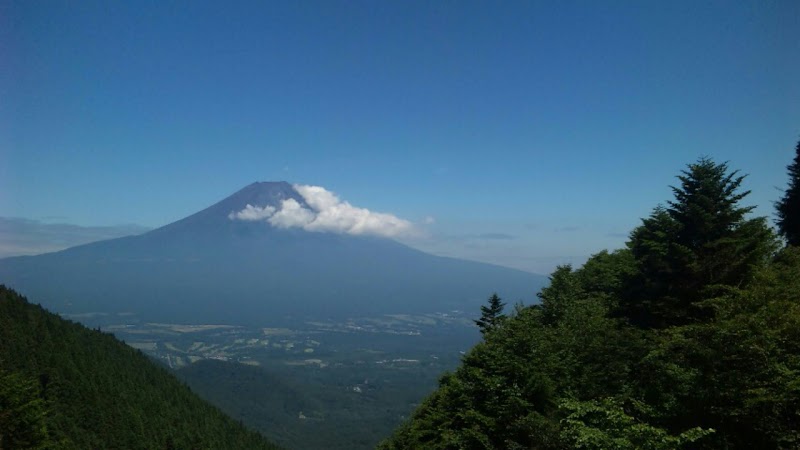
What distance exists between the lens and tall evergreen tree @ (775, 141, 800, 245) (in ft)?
103

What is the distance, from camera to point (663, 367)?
13102 mm

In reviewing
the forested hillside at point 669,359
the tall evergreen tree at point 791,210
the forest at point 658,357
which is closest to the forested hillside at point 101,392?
the forest at point 658,357

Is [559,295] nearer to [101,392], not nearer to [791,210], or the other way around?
[791,210]

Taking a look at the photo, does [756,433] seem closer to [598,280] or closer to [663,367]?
[663,367]

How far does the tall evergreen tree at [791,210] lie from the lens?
31266 millimetres

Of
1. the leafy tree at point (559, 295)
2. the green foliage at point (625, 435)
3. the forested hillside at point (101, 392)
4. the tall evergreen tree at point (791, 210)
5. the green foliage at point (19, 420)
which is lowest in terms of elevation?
the forested hillside at point (101, 392)

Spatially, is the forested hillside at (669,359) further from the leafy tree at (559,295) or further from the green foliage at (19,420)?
the green foliage at (19,420)

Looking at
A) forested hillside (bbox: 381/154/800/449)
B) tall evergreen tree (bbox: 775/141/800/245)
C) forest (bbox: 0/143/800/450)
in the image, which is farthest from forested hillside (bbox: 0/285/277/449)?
tall evergreen tree (bbox: 775/141/800/245)

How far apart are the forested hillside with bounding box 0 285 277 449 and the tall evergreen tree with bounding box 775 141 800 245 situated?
255 ft

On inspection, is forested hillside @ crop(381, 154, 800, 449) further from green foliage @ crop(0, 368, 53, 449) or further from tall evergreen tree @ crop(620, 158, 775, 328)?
green foliage @ crop(0, 368, 53, 449)

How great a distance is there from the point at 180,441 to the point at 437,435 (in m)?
75.9

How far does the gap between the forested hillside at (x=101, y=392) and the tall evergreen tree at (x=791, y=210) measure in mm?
77831

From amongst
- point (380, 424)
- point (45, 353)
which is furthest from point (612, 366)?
point (380, 424)

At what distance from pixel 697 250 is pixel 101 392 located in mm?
92682
